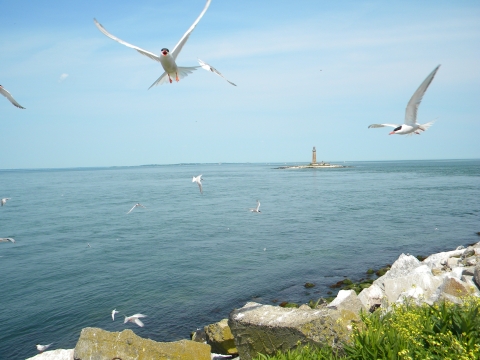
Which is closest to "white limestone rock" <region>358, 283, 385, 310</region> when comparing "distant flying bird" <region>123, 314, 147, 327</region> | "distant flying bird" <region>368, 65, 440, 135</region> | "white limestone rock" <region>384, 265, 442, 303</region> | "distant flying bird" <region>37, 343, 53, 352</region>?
"white limestone rock" <region>384, 265, 442, 303</region>

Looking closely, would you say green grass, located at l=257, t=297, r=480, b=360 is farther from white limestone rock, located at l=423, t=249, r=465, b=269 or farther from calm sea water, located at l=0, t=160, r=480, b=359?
white limestone rock, located at l=423, t=249, r=465, b=269

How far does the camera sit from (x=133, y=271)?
69.1 feet

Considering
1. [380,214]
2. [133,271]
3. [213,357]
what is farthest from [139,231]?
[213,357]

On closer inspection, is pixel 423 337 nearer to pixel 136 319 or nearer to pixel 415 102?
pixel 415 102

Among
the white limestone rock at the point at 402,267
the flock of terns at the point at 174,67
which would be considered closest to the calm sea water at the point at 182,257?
the white limestone rock at the point at 402,267

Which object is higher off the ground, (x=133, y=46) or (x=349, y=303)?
(x=133, y=46)

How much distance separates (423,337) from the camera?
543 cm

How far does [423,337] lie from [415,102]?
212 inches

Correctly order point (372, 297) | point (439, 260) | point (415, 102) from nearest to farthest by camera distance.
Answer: point (415, 102) → point (372, 297) → point (439, 260)

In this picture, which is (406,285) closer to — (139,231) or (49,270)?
(49,270)

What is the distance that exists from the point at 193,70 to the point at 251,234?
74.3 ft

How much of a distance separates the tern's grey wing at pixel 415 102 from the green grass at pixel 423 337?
4.48 m

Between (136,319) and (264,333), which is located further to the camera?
(136,319)

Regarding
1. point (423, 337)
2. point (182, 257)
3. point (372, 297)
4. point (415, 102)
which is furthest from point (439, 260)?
point (182, 257)
